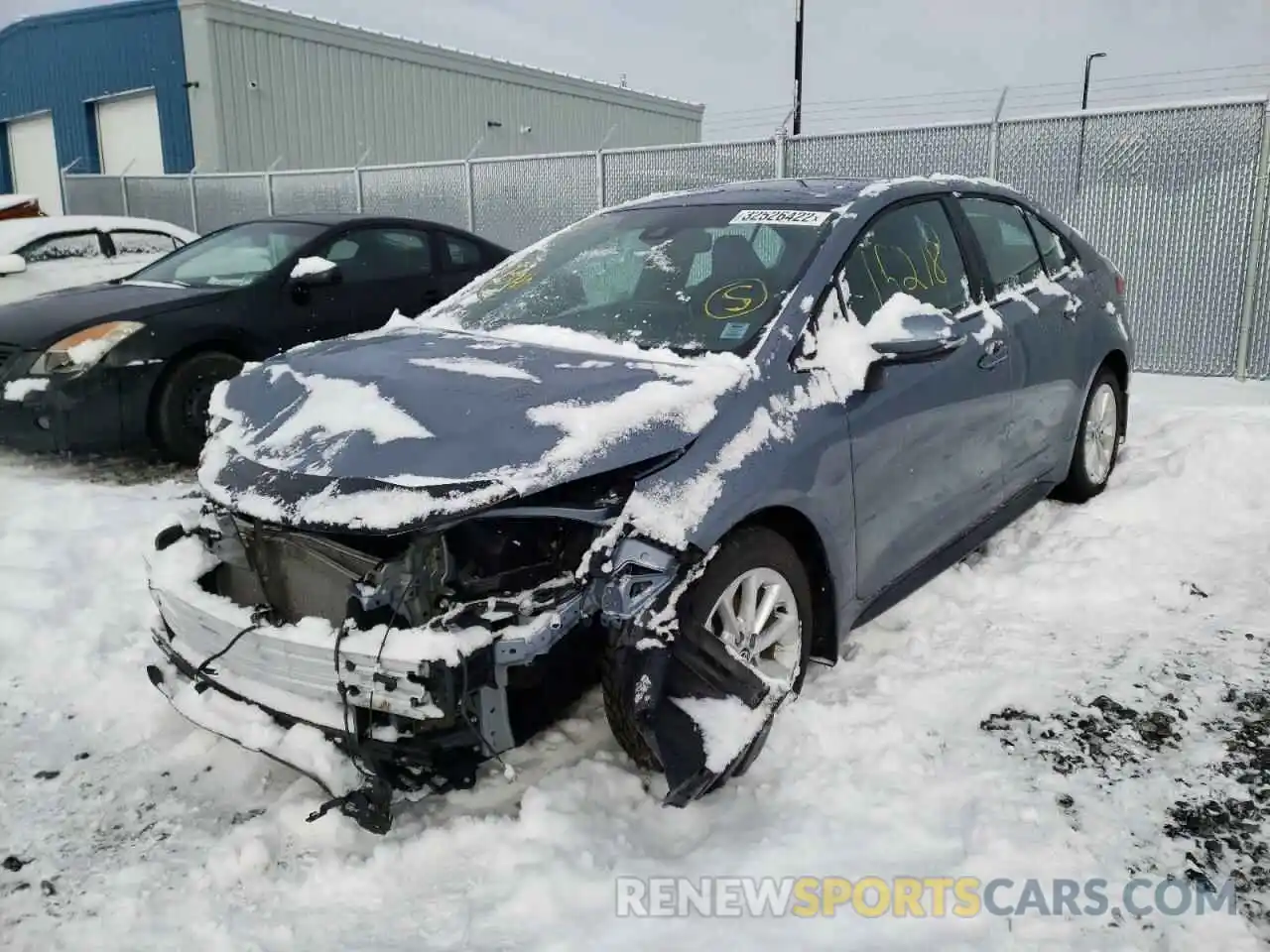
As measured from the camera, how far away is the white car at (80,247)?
28.0ft

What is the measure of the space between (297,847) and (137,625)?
5.34 feet

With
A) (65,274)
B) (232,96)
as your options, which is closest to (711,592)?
(65,274)

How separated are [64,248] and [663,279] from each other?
7.74 m

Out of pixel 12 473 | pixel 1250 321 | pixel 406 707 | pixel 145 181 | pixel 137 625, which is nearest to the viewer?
pixel 406 707

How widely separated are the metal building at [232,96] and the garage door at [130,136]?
3 cm

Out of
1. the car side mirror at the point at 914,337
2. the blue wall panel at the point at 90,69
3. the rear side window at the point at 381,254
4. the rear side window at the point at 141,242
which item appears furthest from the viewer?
the blue wall panel at the point at 90,69

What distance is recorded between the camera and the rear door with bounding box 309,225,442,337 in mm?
6379

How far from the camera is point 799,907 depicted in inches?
86.7

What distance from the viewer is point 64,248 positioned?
8898mm

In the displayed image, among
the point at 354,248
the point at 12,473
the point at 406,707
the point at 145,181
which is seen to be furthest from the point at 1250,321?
the point at 145,181

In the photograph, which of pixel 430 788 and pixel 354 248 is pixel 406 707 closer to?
pixel 430 788

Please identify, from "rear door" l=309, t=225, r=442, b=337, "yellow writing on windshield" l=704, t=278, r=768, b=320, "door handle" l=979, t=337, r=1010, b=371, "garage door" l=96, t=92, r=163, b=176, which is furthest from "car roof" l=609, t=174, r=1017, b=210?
"garage door" l=96, t=92, r=163, b=176

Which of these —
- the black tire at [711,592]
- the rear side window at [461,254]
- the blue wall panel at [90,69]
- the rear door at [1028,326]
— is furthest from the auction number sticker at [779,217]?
the blue wall panel at [90,69]

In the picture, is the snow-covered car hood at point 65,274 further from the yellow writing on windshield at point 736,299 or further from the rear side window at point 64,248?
the yellow writing on windshield at point 736,299
